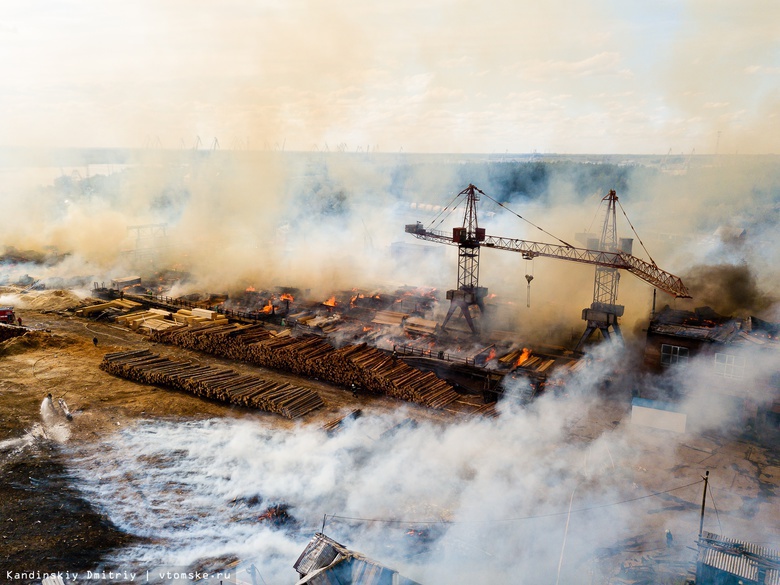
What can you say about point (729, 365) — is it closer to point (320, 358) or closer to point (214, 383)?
point (320, 358)

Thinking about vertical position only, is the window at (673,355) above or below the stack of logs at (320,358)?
above

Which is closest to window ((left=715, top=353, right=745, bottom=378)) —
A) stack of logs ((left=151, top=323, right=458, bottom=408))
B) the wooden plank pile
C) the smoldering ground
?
the smoldering ground

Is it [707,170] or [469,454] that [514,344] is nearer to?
[469,454]

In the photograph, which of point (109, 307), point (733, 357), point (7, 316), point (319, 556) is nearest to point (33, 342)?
point (7, 316)

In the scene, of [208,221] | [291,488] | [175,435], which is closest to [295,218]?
[208,221]

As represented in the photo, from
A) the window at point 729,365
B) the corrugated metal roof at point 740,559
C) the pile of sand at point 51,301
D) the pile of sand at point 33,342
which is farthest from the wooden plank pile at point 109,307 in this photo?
the corrugated metal roof at point 740,559

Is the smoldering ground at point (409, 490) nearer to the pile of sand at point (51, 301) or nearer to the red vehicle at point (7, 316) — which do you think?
the red vehicle at point (7, 316)
